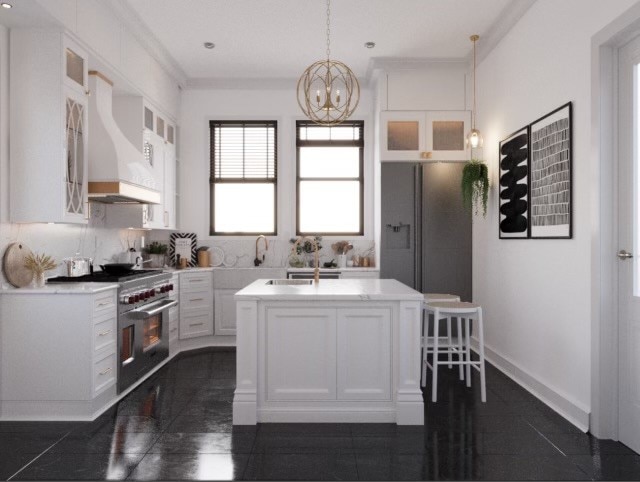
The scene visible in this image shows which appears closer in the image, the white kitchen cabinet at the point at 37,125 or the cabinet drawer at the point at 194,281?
the white kitchen cabinet at the point at 37,125

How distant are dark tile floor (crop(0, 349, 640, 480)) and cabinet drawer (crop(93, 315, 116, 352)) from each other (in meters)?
0.50

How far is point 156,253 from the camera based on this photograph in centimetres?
617

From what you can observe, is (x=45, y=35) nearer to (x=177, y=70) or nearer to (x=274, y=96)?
(x=177, y=70)

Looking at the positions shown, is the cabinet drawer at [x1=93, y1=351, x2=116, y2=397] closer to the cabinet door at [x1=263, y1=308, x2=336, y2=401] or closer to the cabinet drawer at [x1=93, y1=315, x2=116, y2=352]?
the cabinet drawer at [x1=93, y1=315, x2=116, y2=352]

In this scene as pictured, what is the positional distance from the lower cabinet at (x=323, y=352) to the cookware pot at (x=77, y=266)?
190cm

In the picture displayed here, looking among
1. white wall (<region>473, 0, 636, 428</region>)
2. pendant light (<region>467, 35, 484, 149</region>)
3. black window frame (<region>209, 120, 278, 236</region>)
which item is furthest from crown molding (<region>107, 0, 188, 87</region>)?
white wall (<region>473, 0, 636, 428</region>)

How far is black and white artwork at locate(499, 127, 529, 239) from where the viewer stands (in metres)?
4.43

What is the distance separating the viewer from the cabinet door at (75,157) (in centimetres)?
385

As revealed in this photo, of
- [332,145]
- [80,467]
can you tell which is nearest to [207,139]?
[332,145]

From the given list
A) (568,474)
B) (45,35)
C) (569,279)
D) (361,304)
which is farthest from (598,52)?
(45,35)

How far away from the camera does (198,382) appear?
4.61 metres

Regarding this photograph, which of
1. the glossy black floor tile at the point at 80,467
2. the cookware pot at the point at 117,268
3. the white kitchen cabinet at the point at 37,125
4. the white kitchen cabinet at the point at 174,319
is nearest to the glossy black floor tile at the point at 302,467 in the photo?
the glossy black floor tile at the point at 80,467

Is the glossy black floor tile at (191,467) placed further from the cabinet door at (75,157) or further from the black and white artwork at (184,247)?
the black and white artwork at (184,247)

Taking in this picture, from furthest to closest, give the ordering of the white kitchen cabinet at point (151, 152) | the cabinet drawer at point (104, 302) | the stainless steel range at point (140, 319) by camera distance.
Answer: the white kitchen cabinet at point (151, 152), the stainless steel range at point (140, 319), the cabinet drawer at point (104, 302)
